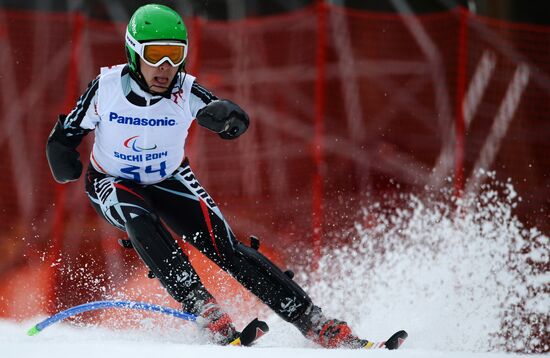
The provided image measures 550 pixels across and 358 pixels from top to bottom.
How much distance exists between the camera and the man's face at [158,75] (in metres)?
4.44

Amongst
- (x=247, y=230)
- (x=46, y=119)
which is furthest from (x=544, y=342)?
(x=46, y=119)

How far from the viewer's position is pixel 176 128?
15.3ft

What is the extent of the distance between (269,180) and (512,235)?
2.14 m

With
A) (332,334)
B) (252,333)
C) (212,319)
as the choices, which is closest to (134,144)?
(212,319)

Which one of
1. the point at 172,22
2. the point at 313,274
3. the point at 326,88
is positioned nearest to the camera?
the point at 172,22

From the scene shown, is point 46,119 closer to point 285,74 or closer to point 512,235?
point 285,74

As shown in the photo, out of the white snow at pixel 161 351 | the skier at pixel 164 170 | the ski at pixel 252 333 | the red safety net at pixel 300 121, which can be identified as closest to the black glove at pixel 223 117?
the skier at pixel 164 170

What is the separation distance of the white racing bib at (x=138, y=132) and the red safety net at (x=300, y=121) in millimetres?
2181

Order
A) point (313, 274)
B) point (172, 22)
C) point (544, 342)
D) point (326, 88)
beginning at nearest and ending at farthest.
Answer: point (172, 22), point (544, 342), point (313, 274), point (326, 88)

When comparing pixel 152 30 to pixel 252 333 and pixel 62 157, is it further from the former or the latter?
pixel 252 333

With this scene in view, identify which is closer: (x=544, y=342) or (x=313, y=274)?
(x=544, y=342)

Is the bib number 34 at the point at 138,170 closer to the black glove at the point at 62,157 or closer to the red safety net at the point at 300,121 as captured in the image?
the black glove at the point at 62,157

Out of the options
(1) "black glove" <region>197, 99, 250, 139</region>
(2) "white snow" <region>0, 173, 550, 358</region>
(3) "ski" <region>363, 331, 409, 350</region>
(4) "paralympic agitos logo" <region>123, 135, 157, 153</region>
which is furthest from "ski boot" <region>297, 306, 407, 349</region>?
(4) "paralympic agitos logo" <region>123, 135, 157, 153</region>

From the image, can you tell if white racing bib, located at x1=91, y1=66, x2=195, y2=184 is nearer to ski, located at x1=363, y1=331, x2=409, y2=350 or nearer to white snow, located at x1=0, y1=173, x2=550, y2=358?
white snow, located at x1=0, y1=173, x2=550, y2=358
